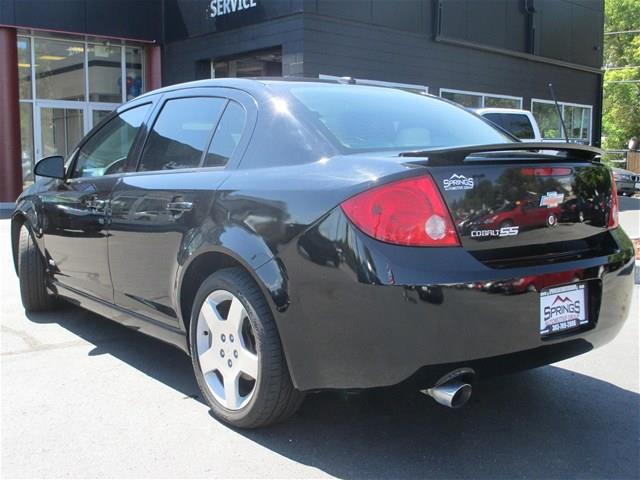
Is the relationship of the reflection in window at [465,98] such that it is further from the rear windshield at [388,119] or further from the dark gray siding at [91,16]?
the rear windshield at [388,119]

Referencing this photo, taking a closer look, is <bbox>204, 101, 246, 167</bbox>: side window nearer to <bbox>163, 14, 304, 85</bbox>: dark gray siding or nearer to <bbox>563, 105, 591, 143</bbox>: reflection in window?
<bbox>163, 14, 304, 85</bbox>: dark gray siding

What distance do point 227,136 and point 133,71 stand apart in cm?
1485

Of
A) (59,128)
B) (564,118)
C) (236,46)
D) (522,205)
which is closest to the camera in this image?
(522,205)

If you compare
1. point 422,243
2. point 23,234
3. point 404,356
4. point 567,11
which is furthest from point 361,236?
point 567,11

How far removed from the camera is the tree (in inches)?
1439

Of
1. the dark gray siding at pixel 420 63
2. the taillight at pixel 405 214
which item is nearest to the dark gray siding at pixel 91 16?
the dark gray siding at pixel 420 63

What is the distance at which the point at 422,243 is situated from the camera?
8.35ft

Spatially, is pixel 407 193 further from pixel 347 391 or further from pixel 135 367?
pixel 135 367

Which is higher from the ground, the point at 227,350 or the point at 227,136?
the point at 227,136

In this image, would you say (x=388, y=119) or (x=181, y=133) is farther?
(x=181, y=133)

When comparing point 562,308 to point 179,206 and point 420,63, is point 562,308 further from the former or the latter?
point 420,63

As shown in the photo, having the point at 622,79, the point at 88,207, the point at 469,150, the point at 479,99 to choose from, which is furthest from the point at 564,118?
the point at 469,150

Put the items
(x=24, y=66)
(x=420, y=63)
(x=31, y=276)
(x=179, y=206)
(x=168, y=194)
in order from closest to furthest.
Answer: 1. (x=179, y=206)
2. (x=168, y=194)
3. (x=31, y=276)
4. (x=24, y=66)
5. (x=420, y=63)

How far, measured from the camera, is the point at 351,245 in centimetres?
255
